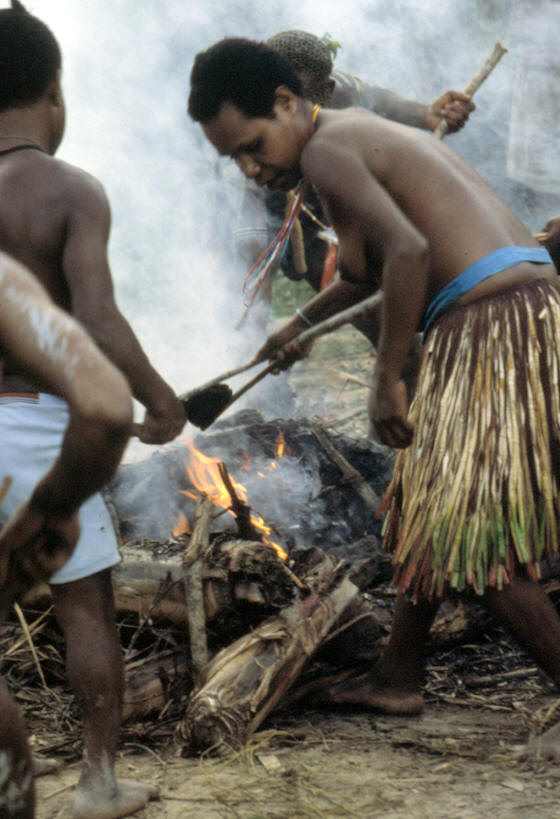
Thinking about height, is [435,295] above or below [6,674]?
above

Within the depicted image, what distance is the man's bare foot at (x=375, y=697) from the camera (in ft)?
8.84

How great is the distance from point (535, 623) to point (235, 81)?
1.76m

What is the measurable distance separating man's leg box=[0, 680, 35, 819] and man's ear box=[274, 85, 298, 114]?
72.9 inches

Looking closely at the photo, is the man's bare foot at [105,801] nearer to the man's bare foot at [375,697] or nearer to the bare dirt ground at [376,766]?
the bare dirt ground at [376,766]

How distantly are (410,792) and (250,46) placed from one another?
218 centimetres

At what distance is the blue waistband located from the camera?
2.41m

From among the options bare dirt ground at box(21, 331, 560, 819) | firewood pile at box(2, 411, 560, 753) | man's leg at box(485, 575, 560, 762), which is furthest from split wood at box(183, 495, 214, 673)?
man's leg at box(485, 575, 560, 762)

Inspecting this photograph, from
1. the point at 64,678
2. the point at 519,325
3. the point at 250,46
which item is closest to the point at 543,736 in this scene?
the point at 519,325

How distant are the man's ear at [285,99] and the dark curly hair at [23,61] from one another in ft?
2.11

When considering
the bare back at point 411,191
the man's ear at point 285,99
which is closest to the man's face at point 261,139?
the man's ear at point 285,99

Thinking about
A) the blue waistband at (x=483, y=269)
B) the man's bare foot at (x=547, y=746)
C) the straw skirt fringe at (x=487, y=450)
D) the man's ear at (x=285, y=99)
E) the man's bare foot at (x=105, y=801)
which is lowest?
the man's bare foot at (x=547, y=746)

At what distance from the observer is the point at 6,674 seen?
2.90m

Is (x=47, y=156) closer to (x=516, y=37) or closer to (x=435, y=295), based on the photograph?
(x=435, y=295)

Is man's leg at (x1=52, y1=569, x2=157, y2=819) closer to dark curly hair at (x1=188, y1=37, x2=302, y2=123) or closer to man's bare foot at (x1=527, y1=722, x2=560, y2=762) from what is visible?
man's bare foot at (x1=527, y1=722, x2=560, y2=762)
